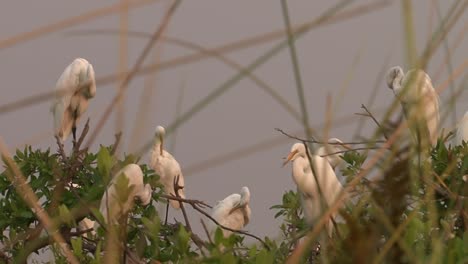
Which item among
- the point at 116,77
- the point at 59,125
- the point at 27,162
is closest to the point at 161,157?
the point at 59,125

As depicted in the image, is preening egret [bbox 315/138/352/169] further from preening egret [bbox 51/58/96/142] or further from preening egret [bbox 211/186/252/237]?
preening egret [bbox 51/58/96/142]

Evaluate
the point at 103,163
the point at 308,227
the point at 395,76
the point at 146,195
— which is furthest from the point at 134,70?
the point at 395,76

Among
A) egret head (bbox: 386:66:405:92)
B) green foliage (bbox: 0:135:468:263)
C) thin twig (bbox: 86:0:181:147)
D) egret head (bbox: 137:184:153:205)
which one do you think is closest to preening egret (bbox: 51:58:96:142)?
egret head (bbox: 386:66:405:92)

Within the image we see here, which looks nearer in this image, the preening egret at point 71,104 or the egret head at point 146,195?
the egret head at point 146,195

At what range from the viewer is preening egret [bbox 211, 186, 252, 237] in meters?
6.62

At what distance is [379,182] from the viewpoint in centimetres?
43

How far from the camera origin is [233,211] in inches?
269

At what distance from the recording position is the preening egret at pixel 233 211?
662 centimetres

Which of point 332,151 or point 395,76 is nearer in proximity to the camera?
point 332,151

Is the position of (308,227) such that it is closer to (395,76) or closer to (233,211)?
(395,76)

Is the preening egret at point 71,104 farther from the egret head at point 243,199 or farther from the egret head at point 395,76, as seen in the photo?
the egret head at point 395,76

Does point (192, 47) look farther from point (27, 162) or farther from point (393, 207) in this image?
point (27, 162)

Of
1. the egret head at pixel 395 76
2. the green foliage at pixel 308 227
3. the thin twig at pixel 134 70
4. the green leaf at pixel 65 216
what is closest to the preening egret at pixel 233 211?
the egret head at pixel 395 76

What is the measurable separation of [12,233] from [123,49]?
2.16 meters
